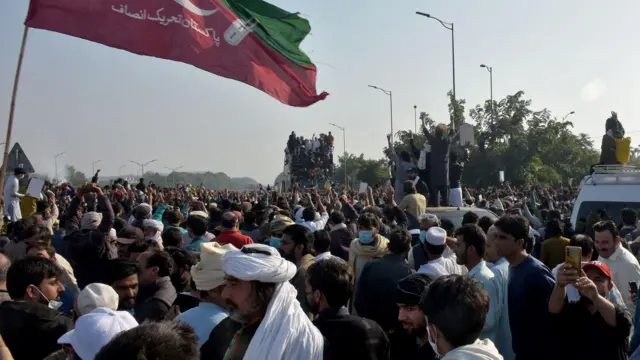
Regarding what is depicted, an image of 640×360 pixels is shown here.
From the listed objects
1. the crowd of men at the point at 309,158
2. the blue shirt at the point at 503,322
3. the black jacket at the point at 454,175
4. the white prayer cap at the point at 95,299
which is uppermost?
the crowd of men at the point at 309,158

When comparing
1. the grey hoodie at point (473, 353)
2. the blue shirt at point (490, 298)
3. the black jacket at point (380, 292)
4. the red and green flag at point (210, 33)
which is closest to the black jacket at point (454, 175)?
the red and green flag at point (210, 33)

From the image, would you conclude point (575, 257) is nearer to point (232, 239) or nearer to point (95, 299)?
point (95, 299)

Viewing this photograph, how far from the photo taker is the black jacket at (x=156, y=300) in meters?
4.77

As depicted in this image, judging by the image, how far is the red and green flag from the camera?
7.96 m

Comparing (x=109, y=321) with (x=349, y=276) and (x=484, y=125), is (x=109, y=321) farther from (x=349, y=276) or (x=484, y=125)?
(x=484, y=125)

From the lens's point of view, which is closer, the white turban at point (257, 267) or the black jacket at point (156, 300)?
the white turban at point (257, 267)

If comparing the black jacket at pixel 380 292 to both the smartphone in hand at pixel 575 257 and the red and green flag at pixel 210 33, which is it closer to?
the smartphone in hand at pixel 575 257

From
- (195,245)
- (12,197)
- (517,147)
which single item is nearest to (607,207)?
(195,245)

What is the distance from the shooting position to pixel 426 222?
794 centimetres

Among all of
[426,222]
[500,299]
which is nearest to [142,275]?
[500,299]

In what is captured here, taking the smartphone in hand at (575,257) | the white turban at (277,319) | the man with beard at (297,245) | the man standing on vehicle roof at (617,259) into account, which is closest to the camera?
the white turban at (277,319)

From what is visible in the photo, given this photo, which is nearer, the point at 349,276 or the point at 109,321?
the point at 109,321

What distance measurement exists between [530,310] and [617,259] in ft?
7.56

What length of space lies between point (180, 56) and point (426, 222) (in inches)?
149
